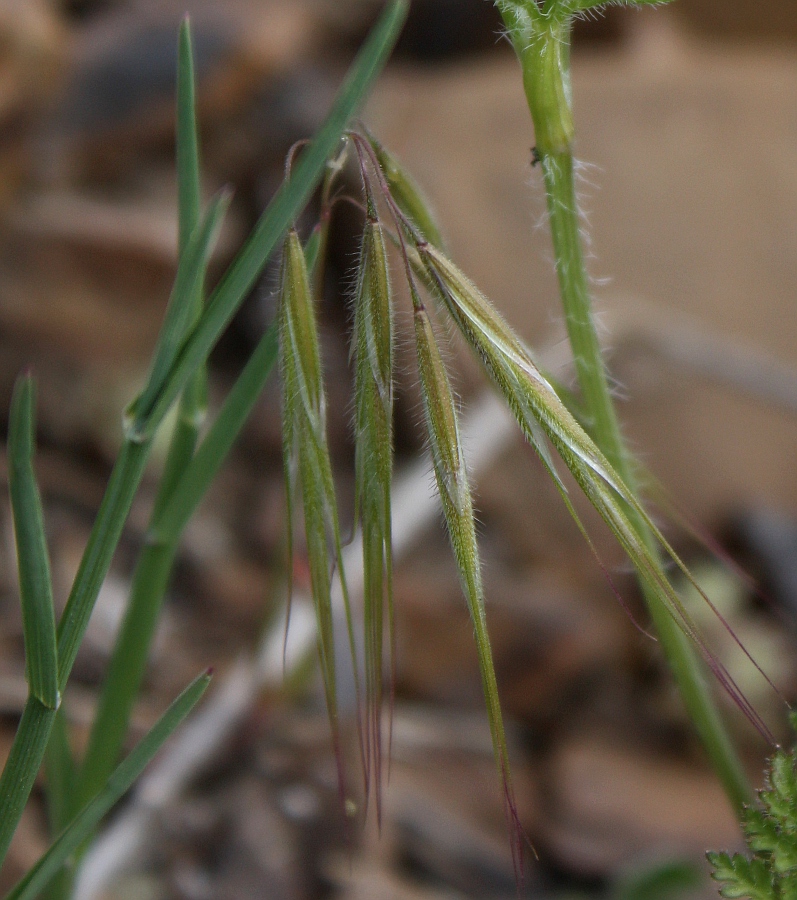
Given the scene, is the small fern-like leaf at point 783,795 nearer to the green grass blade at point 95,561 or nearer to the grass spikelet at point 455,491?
the grass spikelet at point 455,491

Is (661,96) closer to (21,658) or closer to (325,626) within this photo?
(21,658)

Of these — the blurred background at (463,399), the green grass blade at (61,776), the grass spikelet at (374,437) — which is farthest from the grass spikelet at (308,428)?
the blurred background at (463,399)

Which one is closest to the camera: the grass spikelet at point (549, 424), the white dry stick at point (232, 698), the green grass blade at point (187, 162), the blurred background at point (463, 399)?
the grass spikelet at point (549, 424)

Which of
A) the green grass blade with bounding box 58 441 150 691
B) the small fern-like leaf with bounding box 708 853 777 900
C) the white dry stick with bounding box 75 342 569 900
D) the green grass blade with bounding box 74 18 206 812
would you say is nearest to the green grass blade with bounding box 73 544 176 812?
the green grass blade with bounding box 74 18 206 812

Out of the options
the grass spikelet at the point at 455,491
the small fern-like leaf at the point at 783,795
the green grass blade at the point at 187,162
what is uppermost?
the green grass blade at the point at 187,162

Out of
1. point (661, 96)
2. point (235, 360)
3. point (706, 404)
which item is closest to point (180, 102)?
point (235, 360)

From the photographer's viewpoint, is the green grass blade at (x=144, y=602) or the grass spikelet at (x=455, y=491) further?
the green grass blade at (x=144, y=602)

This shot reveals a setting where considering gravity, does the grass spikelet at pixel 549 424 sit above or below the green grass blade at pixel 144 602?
above
